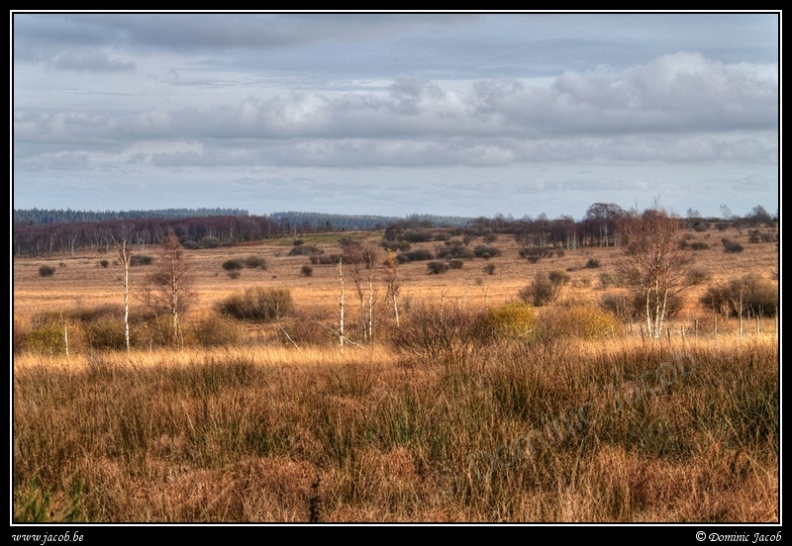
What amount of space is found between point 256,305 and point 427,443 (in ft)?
142

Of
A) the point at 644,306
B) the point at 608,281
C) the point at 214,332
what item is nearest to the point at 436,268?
the point at 608,281

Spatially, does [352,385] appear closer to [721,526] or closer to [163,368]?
[163,368]

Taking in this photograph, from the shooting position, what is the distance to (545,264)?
90688 mm

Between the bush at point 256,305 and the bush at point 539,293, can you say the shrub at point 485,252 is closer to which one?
the bush at point 539,293

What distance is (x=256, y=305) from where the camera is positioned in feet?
162

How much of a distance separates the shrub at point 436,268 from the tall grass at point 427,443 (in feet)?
244

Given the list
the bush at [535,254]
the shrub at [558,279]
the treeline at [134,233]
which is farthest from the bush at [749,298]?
the treeline at [134,233]

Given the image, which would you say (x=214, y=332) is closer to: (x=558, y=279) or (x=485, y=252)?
(x=558, y=279)

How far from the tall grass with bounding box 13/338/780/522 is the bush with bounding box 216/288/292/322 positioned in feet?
126

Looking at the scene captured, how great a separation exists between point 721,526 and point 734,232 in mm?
109543

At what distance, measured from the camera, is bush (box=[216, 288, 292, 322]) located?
48000mm

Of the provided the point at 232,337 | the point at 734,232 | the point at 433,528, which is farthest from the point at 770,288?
the point at 734,232

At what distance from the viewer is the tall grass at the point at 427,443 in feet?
20.0

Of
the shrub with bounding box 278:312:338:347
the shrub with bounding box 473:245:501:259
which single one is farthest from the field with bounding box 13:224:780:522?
the shrub with bounding box 473:245:501:259
